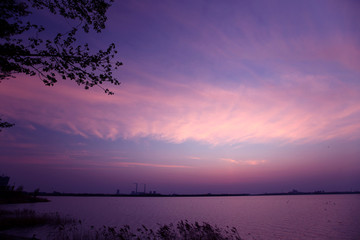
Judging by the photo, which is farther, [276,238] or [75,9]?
[276,238]

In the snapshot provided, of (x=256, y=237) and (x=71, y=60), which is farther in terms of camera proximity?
(x=256, y=237)

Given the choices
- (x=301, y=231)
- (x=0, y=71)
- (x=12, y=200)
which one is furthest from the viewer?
(x=12, y=200)

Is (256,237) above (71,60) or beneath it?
beneath

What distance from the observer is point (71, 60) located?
968 cm

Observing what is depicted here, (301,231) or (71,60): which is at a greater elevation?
(71,60)

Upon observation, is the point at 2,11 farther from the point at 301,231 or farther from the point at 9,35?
the point at 301,231

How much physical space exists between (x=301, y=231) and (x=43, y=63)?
1782 inches

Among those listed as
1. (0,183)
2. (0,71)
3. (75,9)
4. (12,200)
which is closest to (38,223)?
(0,71)

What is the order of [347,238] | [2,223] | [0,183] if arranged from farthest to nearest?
1. [0,183]
2. [347,238]
3. [2,223]

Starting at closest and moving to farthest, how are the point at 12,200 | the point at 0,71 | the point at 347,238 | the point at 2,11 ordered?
1. the point at 2,11
2. the point at 0,71
3. the point at 347,238
4. the point at 12,200

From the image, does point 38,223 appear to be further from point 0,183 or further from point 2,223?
point 0,183

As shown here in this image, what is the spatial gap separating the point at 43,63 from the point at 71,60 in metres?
1.46

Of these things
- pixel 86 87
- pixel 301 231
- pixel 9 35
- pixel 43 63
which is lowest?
pixel 301 231

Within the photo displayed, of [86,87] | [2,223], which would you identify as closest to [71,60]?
[86,87]
